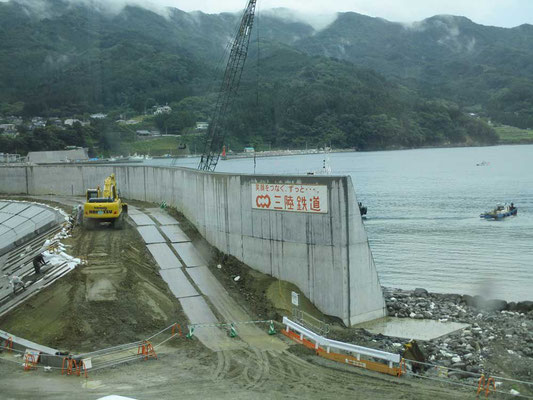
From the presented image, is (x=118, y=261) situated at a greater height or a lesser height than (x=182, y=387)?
greater

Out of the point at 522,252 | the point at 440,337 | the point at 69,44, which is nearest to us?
the point at 440,337

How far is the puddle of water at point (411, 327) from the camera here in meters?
25.0

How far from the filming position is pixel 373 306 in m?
26.5

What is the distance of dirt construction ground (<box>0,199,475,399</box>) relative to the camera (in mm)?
16641

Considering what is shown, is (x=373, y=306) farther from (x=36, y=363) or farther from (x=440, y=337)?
(x=36, y=363)

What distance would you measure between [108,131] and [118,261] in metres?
91.1

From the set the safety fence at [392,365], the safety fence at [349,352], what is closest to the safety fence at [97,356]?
the safety fence at [349,352]

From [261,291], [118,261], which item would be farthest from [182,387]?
[118,261]

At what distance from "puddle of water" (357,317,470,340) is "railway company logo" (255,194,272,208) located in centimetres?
732

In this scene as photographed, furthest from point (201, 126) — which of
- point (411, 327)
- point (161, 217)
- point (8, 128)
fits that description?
point (411, 327)

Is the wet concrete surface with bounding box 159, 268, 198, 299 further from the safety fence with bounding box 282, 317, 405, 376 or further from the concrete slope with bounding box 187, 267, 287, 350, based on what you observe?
the safety fence with bounding box 282, 317, 405, 376

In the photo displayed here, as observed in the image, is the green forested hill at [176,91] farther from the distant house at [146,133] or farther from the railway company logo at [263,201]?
the railway company logo at [263,201]

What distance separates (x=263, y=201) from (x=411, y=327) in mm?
9211

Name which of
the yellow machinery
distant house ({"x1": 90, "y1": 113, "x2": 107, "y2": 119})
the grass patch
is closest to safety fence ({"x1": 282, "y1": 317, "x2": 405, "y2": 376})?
the yellow machinery
